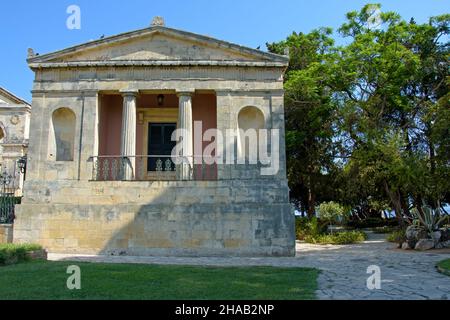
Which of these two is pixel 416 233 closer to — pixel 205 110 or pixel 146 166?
pixel 205 110

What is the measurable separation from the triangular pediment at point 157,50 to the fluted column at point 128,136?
147 cm

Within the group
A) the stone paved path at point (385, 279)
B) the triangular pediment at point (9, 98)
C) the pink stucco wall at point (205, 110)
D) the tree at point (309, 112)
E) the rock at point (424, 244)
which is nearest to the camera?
the stone paved path at point (385, 279)

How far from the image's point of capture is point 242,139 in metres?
16.9

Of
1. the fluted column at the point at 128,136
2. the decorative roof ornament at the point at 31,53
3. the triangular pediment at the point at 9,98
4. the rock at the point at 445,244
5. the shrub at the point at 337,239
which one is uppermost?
the triangular pediment at the point at 9,98

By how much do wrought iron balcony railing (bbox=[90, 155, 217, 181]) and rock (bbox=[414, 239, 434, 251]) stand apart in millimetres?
8600

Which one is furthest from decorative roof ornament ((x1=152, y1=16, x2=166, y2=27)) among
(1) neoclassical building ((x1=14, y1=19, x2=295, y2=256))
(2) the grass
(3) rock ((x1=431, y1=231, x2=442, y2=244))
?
(3) rock ((x1=431, y1=231, x2=442, y2=244))

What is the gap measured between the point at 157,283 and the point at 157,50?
434 inches

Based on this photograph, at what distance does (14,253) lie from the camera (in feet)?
37.4

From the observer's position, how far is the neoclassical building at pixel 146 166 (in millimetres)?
15383

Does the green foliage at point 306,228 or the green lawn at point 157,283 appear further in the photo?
the green foliage at point 306,228

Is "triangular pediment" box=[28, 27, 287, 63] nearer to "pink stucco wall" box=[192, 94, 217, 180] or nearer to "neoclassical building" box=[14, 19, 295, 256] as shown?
"neoclassical building" box=[14, 19, 295, 256]

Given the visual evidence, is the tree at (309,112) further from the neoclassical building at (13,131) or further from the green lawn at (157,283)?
the neoclassical building at (13,131)

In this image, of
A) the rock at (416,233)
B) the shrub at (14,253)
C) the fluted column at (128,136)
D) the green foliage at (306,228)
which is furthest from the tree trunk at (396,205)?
the shrub at (14,253)
